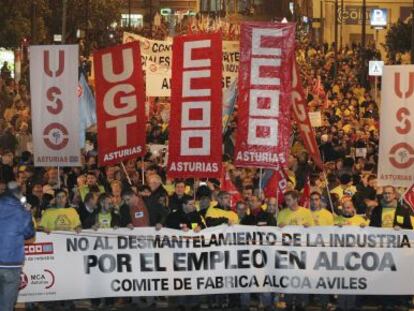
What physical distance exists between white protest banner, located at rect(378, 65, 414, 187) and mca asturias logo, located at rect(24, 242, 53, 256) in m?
4.25

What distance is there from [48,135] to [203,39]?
265cm

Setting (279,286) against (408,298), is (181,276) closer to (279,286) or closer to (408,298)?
(279,286)

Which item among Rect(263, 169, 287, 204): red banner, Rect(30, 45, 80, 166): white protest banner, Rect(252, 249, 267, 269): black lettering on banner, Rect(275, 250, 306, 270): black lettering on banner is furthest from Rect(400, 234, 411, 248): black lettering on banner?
Rect(30, 45, 80, 166): white protest banner

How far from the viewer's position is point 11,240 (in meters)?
10.7

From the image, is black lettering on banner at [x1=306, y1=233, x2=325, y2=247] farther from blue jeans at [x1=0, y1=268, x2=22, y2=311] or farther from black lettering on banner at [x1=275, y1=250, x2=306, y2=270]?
blue jeans at [x1=0, y1=268, x2=22, y2=311]

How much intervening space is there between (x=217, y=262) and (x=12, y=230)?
3157mm

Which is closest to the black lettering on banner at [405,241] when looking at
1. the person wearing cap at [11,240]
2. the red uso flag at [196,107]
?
the red uso flag at [196,107]

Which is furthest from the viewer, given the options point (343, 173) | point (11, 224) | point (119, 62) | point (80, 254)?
point (343, 173)

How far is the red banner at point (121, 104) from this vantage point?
47.4 feet

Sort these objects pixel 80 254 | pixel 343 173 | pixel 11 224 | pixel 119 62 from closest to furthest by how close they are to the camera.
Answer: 1. pixel 11 224
2. pixel 80 254
3. pixel 119 62
4. pixel 343 173

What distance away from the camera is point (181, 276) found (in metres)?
13.1

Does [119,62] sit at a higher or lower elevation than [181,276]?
higher

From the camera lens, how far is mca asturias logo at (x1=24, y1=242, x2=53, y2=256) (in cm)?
1303

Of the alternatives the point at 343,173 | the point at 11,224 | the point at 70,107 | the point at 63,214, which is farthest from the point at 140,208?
the point at 343,173
